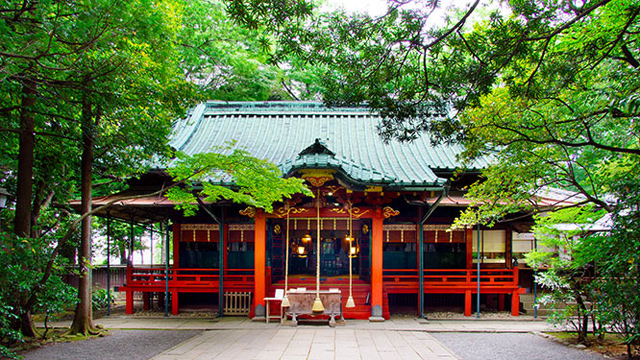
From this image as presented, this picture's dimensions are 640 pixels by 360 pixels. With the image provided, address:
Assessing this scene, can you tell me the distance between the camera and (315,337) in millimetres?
9172

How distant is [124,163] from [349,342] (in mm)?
6529

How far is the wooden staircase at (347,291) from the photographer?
1141 cm

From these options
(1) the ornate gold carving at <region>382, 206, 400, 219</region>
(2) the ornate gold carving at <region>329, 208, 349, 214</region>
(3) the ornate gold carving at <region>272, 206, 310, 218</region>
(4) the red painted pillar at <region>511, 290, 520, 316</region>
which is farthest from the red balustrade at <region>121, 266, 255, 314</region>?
(4) the red painted pillar at <region>511, 290, 520, 316</region>

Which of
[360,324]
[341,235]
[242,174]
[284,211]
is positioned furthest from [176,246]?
[360,324]

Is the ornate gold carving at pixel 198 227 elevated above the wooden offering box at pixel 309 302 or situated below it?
above

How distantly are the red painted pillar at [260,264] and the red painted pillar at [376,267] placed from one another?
10.2 ft

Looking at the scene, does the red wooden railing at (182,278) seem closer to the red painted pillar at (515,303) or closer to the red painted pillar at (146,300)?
the red painted pillar at (146,300)

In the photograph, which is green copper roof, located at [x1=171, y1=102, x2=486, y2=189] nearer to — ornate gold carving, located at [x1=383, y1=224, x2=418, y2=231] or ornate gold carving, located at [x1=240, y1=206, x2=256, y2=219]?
ornate gold carving, located at [x1=240, y1=206, x2=256, y2=219]

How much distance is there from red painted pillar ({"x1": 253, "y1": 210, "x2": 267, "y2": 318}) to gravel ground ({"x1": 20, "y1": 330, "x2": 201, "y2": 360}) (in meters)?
1.97

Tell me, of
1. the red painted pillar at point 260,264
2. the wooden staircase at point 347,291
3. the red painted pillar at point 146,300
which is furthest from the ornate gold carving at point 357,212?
the red painted pillar at point 146,300

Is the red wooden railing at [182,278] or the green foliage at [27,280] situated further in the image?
the red wooden railing at [182,278]

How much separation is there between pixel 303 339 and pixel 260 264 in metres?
3.05

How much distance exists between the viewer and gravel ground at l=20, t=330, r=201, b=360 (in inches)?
300

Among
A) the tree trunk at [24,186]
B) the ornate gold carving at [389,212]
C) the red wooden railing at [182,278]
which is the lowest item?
the red wooden railing at [182,278]
